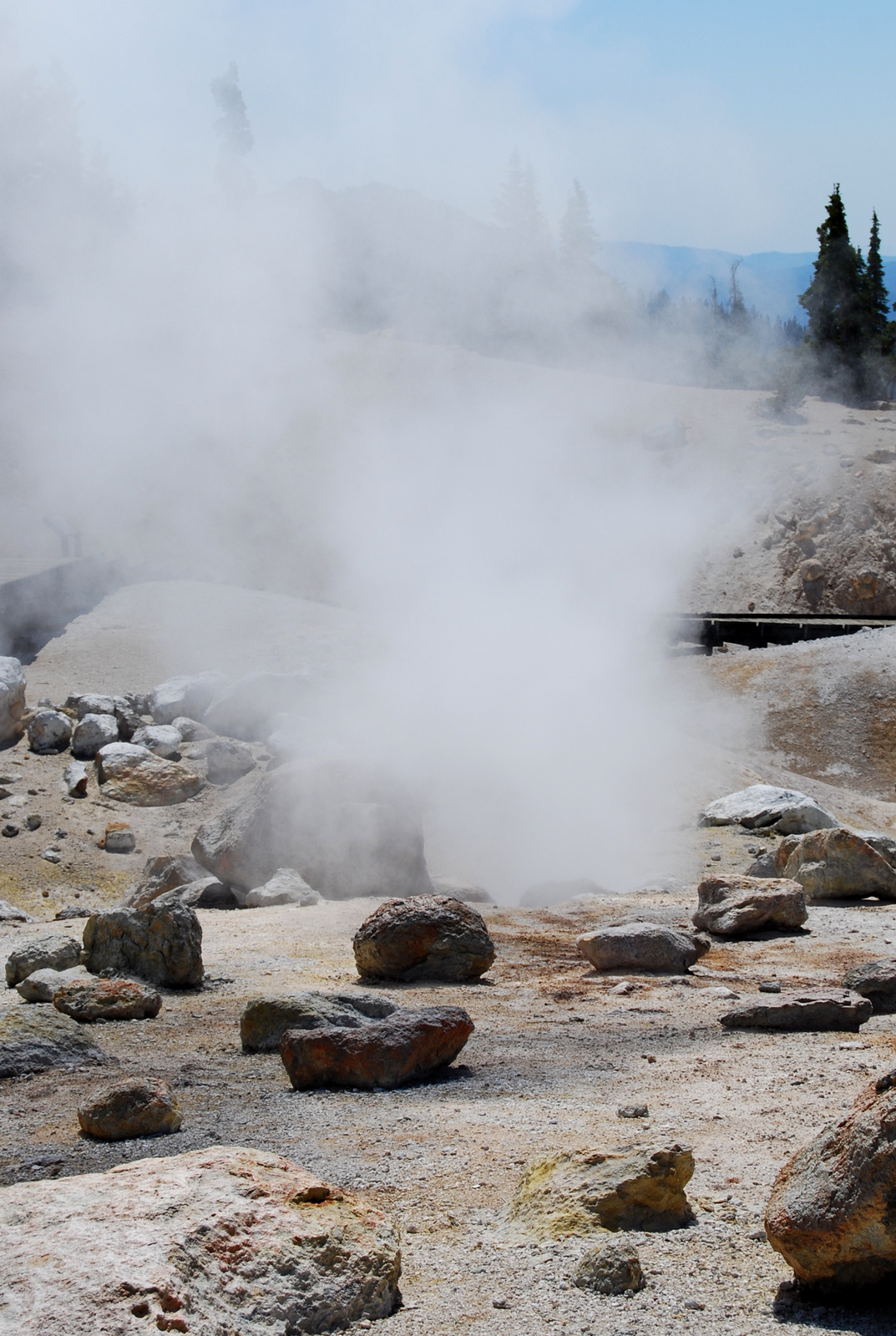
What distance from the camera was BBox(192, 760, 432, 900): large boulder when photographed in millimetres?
8094

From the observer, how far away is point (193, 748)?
1189cm

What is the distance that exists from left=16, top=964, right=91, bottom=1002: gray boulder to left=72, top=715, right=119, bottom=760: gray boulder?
7.07 metres

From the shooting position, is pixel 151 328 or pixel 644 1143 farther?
pixel 151 328

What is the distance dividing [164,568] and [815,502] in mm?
17742

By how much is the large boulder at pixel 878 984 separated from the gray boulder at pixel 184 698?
9.29 metres

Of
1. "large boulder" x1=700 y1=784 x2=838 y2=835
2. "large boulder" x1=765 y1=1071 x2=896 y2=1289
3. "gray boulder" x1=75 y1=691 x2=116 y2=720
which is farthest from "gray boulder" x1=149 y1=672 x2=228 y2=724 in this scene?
"large boulder" x1=765 y1=1071 x2=896 y2=1289

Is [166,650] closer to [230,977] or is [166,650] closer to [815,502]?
[230,977]

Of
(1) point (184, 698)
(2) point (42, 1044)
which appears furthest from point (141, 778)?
(2) point (42, 1044)

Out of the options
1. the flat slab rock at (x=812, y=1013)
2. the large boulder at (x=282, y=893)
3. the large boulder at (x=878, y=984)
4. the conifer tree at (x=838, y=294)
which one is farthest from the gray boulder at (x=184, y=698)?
the conifer tree at (x=838, y=294)

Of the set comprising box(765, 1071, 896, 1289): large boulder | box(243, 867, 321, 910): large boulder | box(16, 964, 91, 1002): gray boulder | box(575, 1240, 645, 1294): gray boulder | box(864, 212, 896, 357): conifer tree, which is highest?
box(864, 212, 896, 357): conifer tree

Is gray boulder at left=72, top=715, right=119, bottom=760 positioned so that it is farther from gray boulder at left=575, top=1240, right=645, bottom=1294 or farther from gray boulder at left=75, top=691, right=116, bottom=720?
gray boulder at left=575, top=1240, right=645, bottom=1294

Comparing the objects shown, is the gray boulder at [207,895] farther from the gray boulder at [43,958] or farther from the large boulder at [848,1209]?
the large boulder at [848,1209]

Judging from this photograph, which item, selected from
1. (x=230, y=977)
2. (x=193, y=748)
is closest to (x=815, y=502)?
(x=193, y=748)

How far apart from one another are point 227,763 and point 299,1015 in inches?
301
